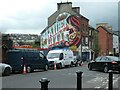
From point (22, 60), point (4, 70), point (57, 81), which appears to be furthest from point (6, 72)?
point (57, 81)

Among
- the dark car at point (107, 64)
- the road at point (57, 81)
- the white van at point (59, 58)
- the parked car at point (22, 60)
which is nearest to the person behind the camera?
the road at point (57, 81)

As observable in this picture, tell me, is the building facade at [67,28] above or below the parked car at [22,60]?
above

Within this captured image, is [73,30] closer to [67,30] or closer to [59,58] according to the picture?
[67,30]

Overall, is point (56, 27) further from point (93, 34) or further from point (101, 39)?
point (101, 39)

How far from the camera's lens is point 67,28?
65750mm

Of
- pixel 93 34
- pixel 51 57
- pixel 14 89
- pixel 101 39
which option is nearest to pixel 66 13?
pixel 93 34

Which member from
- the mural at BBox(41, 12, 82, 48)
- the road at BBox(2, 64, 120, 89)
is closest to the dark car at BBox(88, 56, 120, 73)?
the road at BBox(2, 64, 120, 89)

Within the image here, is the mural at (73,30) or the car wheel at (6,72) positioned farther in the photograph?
the mural at (73,30)

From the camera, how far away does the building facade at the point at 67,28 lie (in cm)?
6569

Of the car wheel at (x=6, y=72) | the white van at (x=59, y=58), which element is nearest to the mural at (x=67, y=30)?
the white van at (x=59, y=58)

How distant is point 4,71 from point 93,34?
58.7 m

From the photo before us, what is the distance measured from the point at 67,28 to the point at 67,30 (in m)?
0.46

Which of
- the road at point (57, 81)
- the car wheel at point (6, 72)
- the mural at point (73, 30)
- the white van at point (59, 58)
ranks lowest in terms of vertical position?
the road at point (57, 81)

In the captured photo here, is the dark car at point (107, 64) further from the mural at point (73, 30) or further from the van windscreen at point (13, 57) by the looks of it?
the mural at point (73, 30)
